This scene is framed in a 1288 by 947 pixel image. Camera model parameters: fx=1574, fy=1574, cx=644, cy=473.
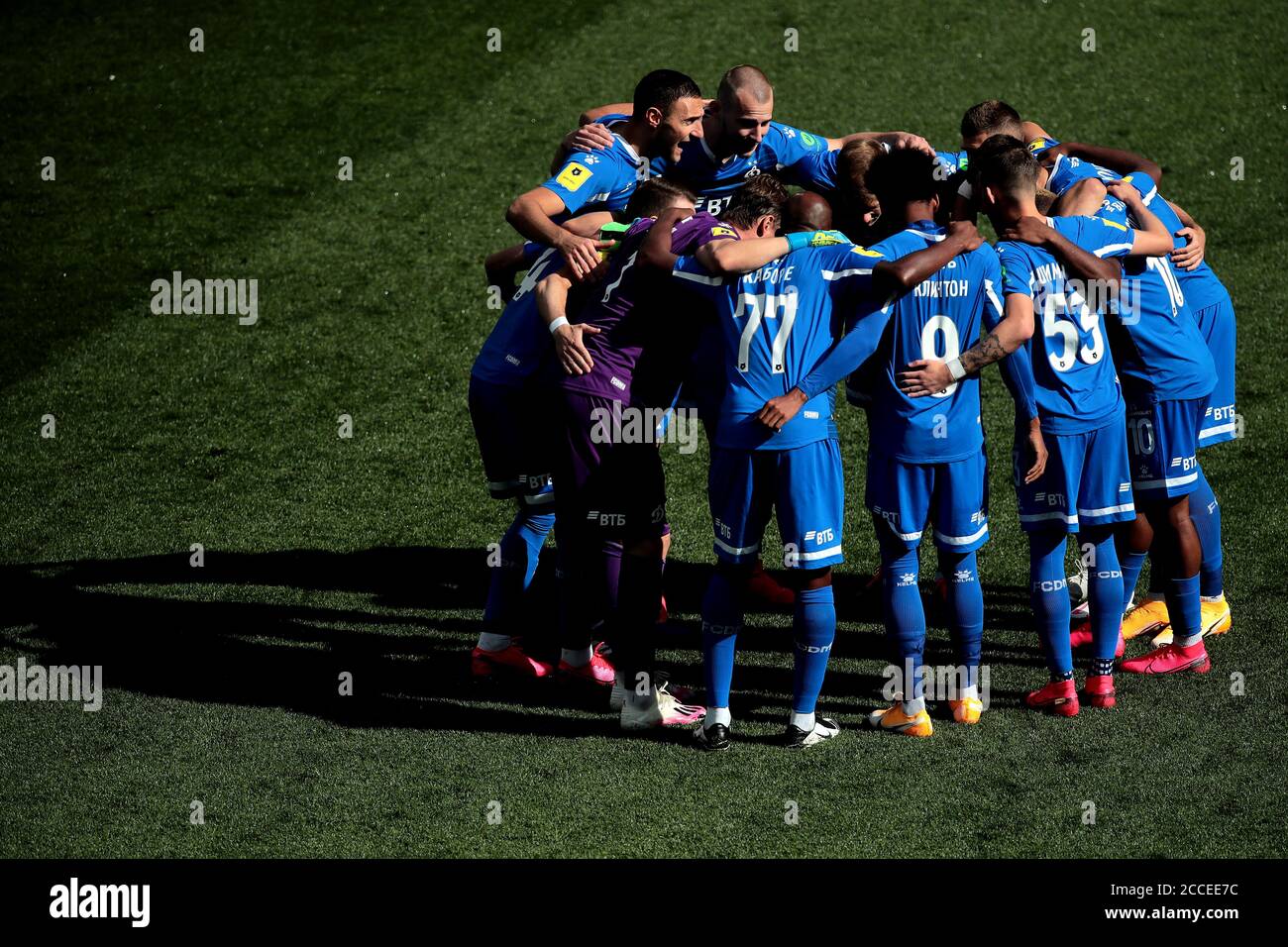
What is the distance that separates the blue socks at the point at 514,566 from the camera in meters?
7.27

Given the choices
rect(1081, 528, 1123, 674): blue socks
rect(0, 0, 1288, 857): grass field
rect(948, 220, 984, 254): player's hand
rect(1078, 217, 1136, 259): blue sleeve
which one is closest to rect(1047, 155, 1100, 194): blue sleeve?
rect(1078, 217, 1136, 259): blue sleeve

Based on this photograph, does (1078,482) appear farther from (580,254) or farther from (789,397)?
(580,254)

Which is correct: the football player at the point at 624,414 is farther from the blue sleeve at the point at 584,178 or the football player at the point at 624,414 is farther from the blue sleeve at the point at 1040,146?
the blue sleeve at the point at 1040,146

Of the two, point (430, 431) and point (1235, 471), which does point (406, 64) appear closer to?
point (430, 431)

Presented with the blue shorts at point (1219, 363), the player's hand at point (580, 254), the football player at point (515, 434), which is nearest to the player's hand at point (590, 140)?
the football player at point (515, 434)

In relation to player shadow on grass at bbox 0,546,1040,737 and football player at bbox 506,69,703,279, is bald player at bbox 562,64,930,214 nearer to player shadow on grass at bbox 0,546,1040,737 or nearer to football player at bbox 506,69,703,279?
football player at bbox 506,69,703,279

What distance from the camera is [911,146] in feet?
22.7

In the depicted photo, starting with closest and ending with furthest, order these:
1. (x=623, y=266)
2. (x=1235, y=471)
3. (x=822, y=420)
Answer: (x=822, y=420), (x=623, y=266), (x=1235, y=471)

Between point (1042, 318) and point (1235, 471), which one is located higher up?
point (1042, 318)

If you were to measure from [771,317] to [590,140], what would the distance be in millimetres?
1605

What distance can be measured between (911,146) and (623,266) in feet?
4.60

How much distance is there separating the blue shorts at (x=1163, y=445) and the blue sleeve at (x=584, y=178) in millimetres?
2570
